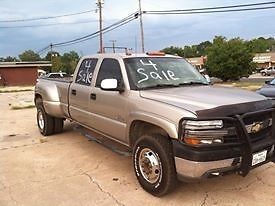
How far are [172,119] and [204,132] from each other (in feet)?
1.37

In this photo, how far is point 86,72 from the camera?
6582 mm

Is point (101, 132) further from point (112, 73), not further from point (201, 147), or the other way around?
point (201, 147)

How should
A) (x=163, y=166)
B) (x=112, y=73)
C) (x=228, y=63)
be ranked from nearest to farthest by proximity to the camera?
(x=163, y=166), (x=112, y=73), (x=228, y=63)

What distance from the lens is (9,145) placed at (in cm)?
780

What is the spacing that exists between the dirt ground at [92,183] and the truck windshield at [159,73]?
1.44 meters

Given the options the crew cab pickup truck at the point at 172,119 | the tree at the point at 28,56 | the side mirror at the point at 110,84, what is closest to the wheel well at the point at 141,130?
the crew cab pickup truck at the point at 172,119

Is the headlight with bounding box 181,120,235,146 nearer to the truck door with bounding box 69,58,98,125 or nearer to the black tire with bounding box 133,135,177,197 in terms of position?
the black tire with bounding box 133,135,177,197

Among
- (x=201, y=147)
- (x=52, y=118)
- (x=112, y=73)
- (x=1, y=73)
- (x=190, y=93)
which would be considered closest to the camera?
(x=201, y=147)

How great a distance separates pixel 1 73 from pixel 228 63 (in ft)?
99.2

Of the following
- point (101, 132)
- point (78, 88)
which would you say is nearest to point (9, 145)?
point (78, 88)

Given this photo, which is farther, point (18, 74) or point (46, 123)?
point (18, 74)

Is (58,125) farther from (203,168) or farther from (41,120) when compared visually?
(203,168)

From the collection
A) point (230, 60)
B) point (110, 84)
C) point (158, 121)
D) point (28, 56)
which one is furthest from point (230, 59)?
point (28, 56)

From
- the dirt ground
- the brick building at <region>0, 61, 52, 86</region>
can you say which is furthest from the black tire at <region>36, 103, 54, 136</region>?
the brick building at <region>0, 61, 52, 86</region>
